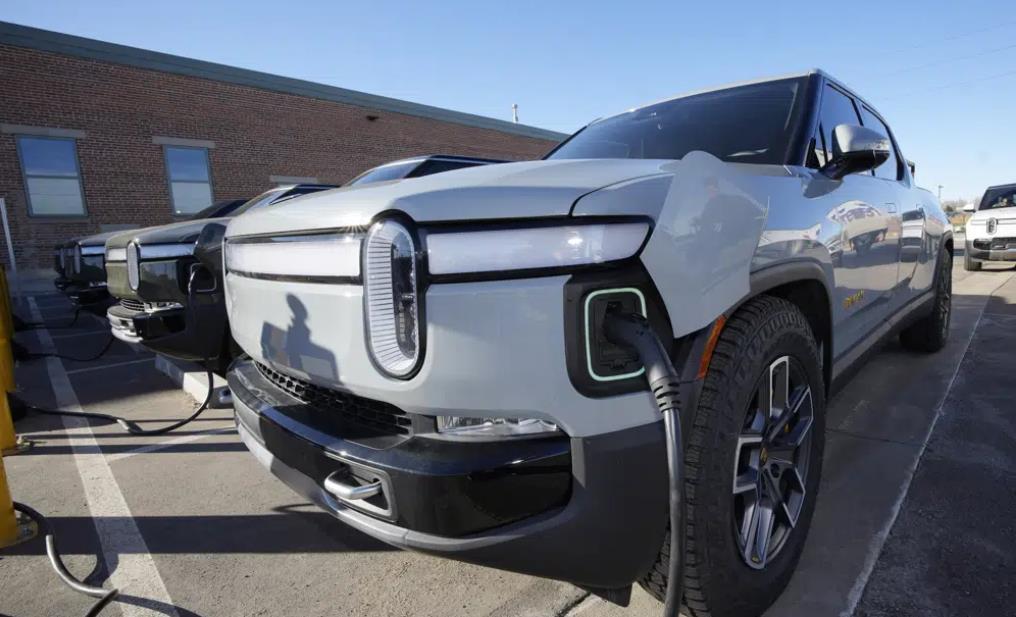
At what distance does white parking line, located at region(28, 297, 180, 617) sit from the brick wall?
13891mm

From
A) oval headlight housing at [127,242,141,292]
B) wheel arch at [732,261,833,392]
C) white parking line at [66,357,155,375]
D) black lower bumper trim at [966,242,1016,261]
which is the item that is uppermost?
oval headlight housing at [127,242,141,292]

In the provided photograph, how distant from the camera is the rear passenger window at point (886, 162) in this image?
335 cm

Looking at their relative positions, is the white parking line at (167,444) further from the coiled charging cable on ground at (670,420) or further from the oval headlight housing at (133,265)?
the coiled charging cable on ground at (670,420)

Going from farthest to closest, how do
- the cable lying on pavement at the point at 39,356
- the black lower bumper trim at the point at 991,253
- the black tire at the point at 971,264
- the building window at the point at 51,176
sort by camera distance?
the building window at the point at 51,176 → the black tire at the point at 971,264 → the black lower bumper trim at the point at 991,253 → the cable lying on pavement at the point at 39,356

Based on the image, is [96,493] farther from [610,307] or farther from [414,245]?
[610,307]

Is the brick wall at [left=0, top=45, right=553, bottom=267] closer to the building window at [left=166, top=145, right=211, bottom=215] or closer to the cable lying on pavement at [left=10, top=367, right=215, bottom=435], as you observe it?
the building window at [left=166, top=145, right=211, bottom=215]

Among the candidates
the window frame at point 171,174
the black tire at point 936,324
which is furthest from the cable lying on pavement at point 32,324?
the window frame at point 171,174

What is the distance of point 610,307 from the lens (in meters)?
1.21

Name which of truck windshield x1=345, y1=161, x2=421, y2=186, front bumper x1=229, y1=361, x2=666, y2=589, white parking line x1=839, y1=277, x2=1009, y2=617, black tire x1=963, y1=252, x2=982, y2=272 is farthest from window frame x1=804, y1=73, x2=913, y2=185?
black tire x1=963, y1=252, x2=982, y2=272

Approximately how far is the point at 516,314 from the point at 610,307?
0.71 feet

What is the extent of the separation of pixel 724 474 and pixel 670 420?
0.37 meters

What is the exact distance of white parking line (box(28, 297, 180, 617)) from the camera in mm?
1930

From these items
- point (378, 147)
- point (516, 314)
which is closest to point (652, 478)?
point (516, 314)

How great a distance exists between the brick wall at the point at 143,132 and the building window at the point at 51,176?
6.8 inches
